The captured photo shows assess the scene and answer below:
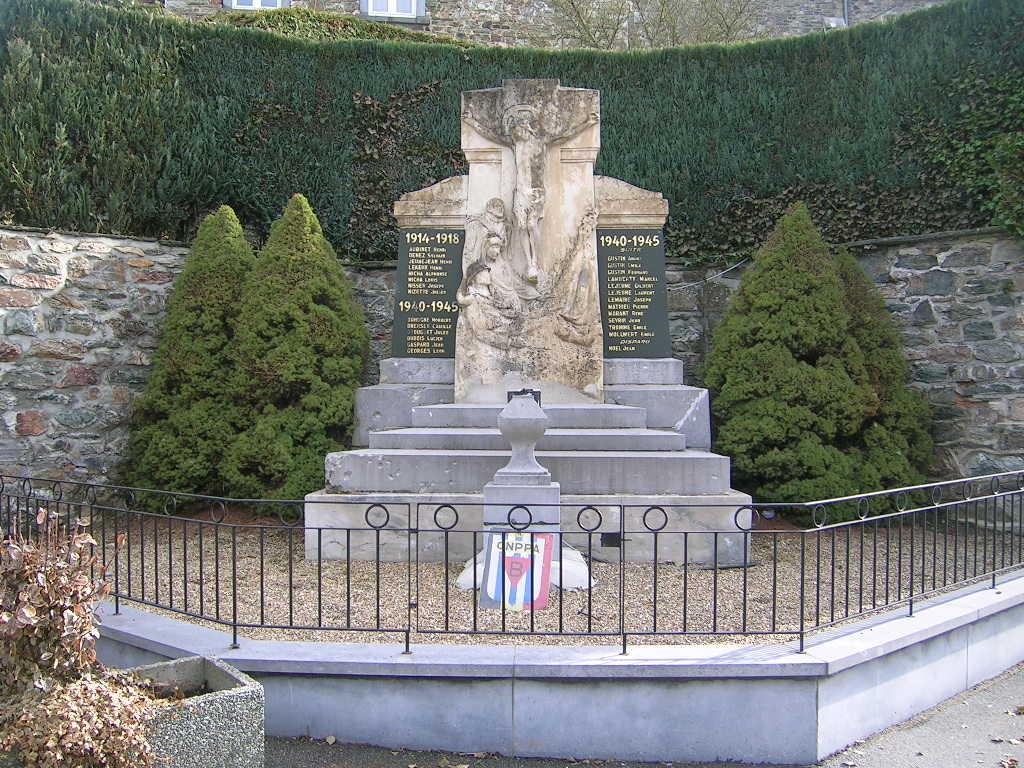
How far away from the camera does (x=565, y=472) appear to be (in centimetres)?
618

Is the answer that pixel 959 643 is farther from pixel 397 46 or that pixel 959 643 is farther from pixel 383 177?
pixel 397 46

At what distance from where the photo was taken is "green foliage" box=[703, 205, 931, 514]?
741 centimetres

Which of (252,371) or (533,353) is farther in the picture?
(252,371)

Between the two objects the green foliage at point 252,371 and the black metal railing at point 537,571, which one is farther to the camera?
the green foliage at point 252,371

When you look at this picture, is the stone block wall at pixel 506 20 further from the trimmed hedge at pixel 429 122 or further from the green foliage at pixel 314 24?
the trimmed hedge at pixel 429 122

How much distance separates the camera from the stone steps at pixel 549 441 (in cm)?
656

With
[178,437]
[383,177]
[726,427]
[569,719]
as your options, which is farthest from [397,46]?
[569,719]

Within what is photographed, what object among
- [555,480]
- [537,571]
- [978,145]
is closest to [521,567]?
[537,571]

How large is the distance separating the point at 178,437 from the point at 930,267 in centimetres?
718

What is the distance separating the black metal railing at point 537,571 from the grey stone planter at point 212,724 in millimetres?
607

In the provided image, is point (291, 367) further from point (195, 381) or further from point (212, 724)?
point (212, 724)

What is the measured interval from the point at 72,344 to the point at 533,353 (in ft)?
13.8

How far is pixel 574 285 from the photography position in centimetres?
754

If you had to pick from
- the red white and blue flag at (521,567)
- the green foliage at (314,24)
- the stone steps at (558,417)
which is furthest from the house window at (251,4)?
the red white and blue flag at (521,567)
